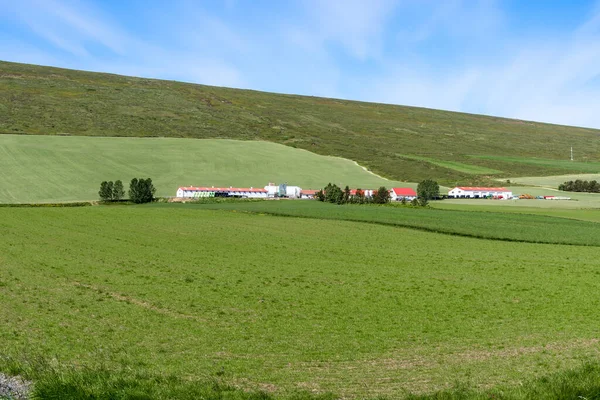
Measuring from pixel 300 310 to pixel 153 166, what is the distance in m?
103

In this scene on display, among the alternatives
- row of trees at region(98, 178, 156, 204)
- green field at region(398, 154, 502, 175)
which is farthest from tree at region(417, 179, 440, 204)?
row of trees at region(98, 178, 156, 204)

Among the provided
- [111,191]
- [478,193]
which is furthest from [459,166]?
[111,191]

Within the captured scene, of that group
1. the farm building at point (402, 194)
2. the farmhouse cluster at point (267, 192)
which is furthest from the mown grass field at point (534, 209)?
the farmhouse cluster at point (267, 192)

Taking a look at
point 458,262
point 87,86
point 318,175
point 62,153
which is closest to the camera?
point 458,262

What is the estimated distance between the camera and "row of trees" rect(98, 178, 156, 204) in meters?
90.2

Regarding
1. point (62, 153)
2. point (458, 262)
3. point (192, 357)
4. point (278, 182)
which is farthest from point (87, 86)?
point (192, 357)

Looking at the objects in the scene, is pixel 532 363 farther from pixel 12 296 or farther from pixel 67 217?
pixel 67 217

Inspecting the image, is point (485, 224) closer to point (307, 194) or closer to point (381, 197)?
point (381, 197)

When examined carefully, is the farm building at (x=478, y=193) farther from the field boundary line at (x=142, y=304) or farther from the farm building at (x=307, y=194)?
the field boundary line at (x=142, y=304)

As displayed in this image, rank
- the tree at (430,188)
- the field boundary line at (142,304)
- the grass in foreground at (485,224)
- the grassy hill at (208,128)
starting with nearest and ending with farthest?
the field boundary line at (142,304)
the grass in foreground at (485,224)
the tree at (430,188)
the grassy hill at (208,128)

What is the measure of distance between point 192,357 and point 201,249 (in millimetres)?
22214

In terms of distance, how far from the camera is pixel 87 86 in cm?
18775

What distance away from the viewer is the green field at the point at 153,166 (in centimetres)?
9481

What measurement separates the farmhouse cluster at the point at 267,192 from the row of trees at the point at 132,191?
30.3 ft
